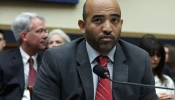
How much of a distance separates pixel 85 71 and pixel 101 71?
192 millimetres

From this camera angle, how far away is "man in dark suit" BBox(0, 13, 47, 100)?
13.8 feet

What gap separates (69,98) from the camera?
102 inches

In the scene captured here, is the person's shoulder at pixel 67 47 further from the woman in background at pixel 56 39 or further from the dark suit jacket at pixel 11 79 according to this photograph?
the woman in background at pixel 56 39

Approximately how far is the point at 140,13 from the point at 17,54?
235cm

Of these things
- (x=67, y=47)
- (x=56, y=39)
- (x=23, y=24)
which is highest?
(x=67, y=47)

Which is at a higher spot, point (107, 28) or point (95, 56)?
point (107, 28)

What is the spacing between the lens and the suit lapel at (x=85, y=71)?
2.59 meters

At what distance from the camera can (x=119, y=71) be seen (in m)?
2.65

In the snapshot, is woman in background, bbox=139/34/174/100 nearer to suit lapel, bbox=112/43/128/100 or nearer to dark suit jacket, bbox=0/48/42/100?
dark suit jacket, bbox=0/48/42/100

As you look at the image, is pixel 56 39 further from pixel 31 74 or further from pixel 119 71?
pixel 119 71

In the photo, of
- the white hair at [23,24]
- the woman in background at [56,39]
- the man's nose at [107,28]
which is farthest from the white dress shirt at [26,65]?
the man's nose at [107,28]

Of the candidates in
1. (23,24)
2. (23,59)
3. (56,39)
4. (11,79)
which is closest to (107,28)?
(11,79)

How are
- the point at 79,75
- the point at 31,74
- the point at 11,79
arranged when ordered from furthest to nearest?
the point at 31,74, the point at 11,79, the point at 79,75

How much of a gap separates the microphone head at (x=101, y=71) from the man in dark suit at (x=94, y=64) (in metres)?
0.14
